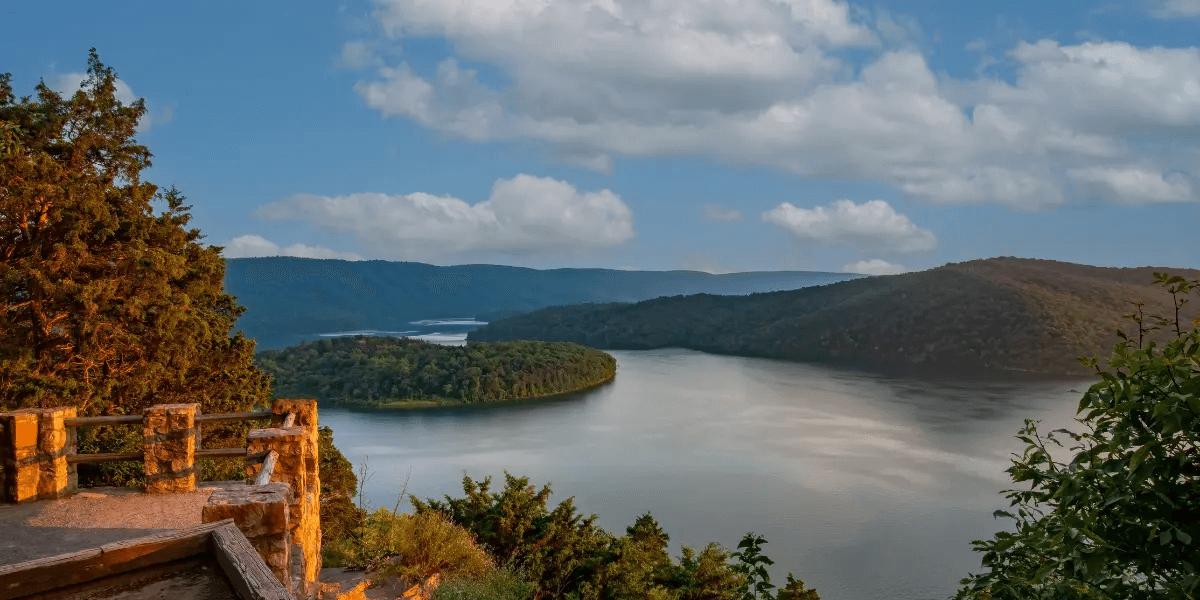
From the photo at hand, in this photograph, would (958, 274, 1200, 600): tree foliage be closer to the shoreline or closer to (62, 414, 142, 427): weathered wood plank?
(62, 414, 142, 427): weathered wood plank

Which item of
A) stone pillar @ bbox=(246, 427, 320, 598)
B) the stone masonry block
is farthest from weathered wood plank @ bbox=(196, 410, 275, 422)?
the stone masonry block

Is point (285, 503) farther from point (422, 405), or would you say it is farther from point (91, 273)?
point (422, 405)

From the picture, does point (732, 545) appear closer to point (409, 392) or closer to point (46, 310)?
point (46, 310)

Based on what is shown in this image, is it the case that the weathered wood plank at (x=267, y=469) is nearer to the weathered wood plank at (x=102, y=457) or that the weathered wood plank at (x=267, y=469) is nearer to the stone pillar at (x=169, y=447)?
the stone pillar at (x=169, y=447)

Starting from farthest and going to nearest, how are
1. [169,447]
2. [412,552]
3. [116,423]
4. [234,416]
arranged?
[412,552] < [234,416] < [169,447] < [116,423]

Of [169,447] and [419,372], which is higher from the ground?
[169,447]

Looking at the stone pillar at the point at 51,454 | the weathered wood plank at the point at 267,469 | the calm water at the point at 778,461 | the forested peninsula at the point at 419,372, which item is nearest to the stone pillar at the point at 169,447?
the stone pillar at the point at 51,454

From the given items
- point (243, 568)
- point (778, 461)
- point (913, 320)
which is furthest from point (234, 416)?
point (913, 320)
